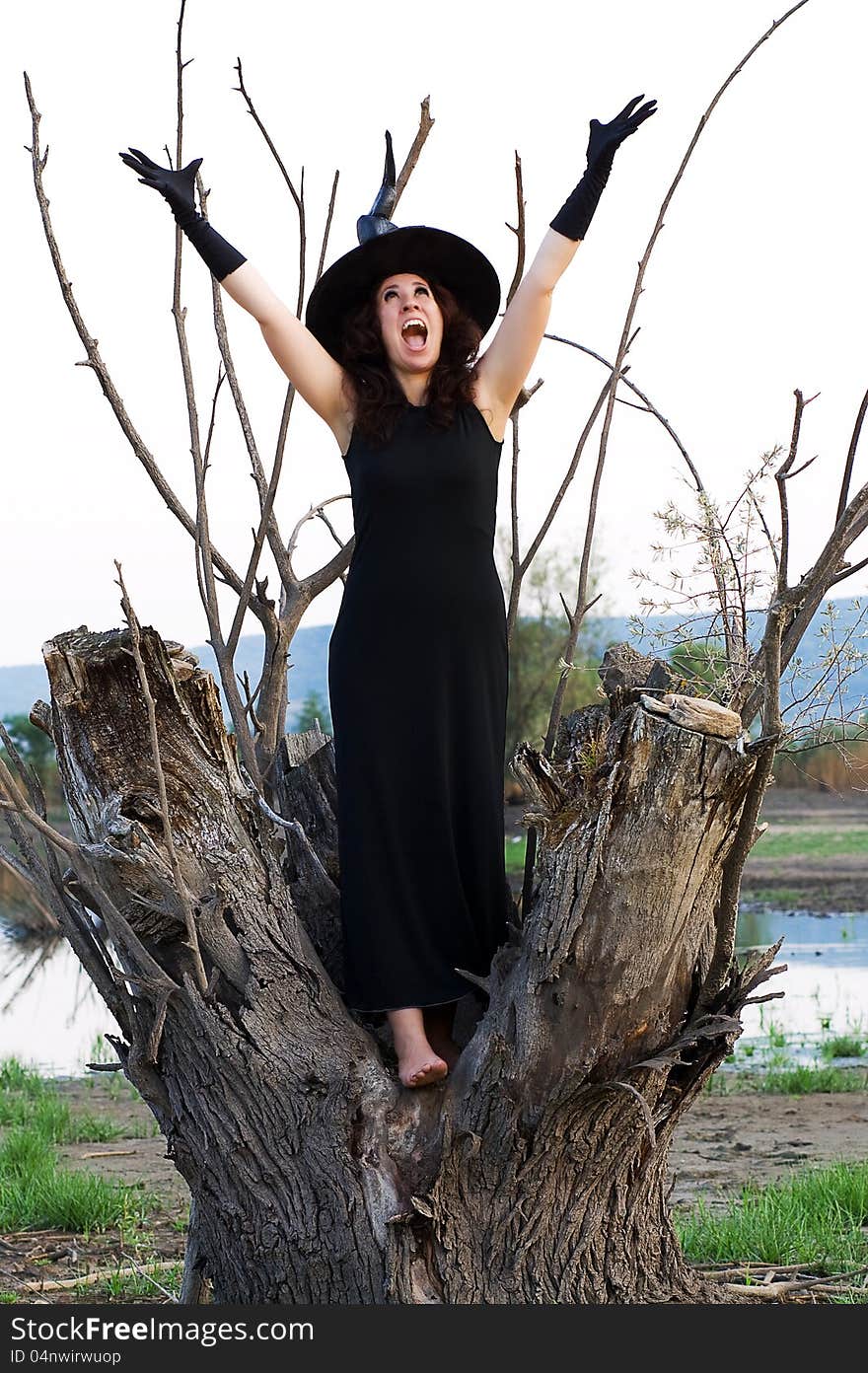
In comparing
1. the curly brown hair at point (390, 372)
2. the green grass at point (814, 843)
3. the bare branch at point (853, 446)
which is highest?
the curly brown hair at point (390, 372)

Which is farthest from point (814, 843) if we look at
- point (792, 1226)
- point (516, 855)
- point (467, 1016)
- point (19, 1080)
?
point (467, 1016)

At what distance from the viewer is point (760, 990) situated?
300 inches

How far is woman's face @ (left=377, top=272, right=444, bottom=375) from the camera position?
9.83 ft

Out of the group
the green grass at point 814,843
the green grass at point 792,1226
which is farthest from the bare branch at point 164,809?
the green grass at point 814,843

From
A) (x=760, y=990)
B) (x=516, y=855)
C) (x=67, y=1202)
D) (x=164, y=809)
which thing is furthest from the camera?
(x=516, y=855)

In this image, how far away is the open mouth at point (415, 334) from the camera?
9.83 ft

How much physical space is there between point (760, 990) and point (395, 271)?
5.55 metres

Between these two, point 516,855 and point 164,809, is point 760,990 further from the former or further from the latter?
point 516,855

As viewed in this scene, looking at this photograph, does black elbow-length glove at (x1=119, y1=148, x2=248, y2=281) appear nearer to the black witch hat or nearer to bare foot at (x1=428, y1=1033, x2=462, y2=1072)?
the black witch hat

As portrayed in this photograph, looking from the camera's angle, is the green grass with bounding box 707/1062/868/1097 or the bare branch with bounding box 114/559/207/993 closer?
the bare branch with bounding box 114/559/207/993

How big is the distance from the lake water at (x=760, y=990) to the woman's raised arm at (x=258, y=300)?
3651 millimetres

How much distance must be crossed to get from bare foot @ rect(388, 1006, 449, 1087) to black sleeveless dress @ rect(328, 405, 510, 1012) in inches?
1.6

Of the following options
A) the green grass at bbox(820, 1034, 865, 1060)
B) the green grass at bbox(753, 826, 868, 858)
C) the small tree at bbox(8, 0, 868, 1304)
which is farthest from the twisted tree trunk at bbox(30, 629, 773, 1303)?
the green grass at bbox(753, 826, 868, 858)

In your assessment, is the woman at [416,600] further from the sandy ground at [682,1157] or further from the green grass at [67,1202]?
the green grass at [67,1202]
